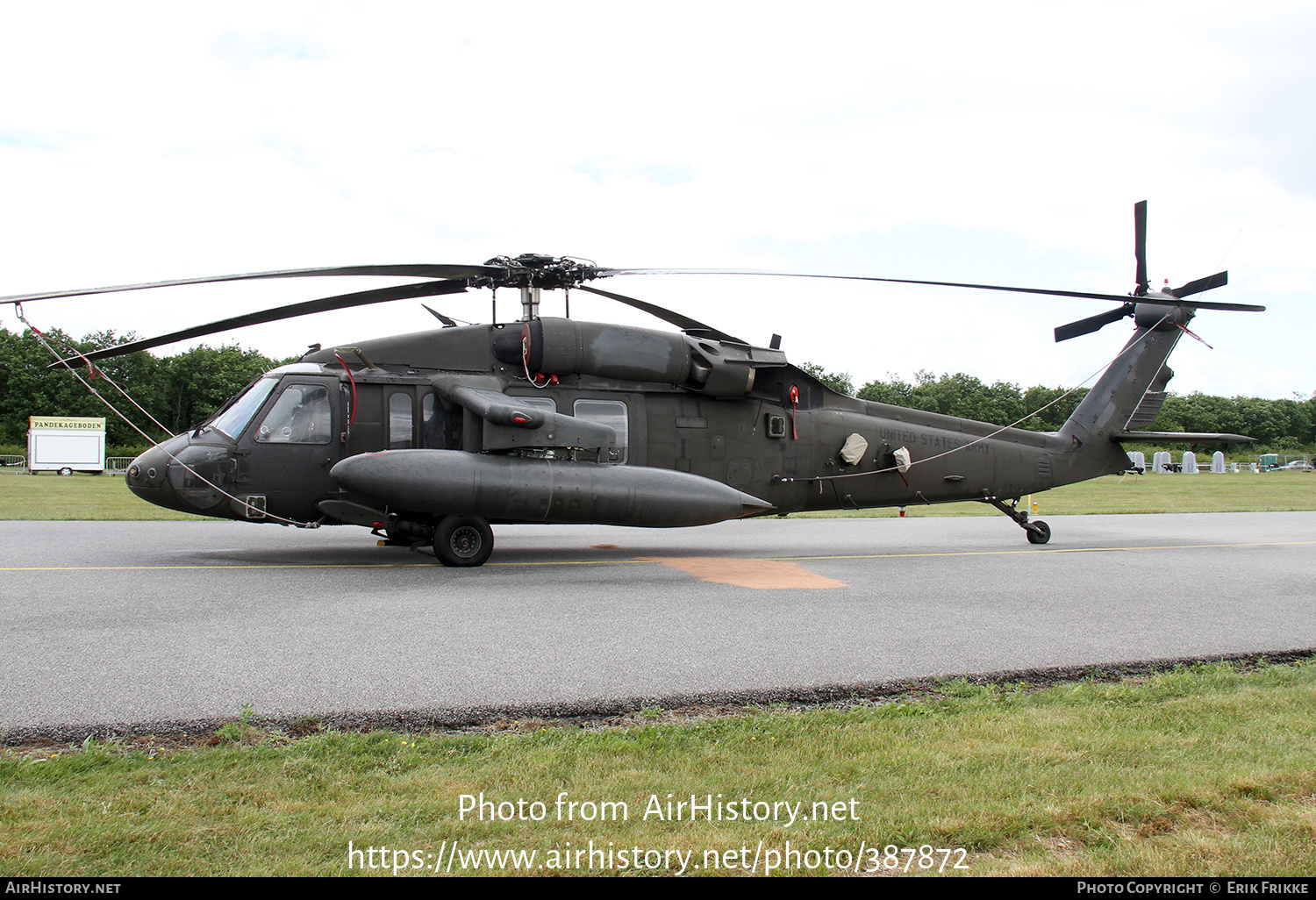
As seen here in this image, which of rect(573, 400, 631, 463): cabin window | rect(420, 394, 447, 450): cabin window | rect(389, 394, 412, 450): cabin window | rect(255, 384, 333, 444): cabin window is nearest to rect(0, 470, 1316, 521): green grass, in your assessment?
rect(255, 384, 333, 444): cabin window

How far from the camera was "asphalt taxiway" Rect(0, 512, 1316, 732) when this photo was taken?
4797 millimetres

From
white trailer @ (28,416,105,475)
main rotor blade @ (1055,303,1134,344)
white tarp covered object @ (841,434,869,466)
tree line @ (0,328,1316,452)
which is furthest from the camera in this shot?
tree line @ (0,328,1316,452)

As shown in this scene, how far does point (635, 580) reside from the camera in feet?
29.7

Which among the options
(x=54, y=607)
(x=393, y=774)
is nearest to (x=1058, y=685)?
(x=393, y=774)

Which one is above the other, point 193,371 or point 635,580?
point 193,371

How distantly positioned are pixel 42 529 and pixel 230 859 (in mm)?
13607

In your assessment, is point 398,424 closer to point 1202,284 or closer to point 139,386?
point 1202,284

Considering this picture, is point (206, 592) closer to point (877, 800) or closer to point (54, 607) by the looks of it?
point (54, 607)

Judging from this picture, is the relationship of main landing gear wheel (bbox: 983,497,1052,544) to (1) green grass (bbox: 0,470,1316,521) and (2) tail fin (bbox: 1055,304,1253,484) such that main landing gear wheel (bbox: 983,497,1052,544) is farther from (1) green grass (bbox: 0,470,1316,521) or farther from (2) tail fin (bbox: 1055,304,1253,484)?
(1) green grass (bbox: 0,470,1316,521)

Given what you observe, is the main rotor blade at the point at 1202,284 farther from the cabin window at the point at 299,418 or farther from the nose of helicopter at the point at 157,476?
the nose of helicopter at the point at 157,476

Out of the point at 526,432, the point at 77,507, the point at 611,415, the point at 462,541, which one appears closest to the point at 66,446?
the point at 77,507

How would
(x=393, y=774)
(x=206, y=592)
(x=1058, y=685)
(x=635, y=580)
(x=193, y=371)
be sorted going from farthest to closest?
(x=193, y=371)
(x=635, y=580)
(x=206, y=592)
(x=1058, y=685)
(x=393, y=774)

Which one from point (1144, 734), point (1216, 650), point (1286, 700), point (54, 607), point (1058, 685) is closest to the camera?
point (1144, 734)

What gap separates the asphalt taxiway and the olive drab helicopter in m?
0.76
